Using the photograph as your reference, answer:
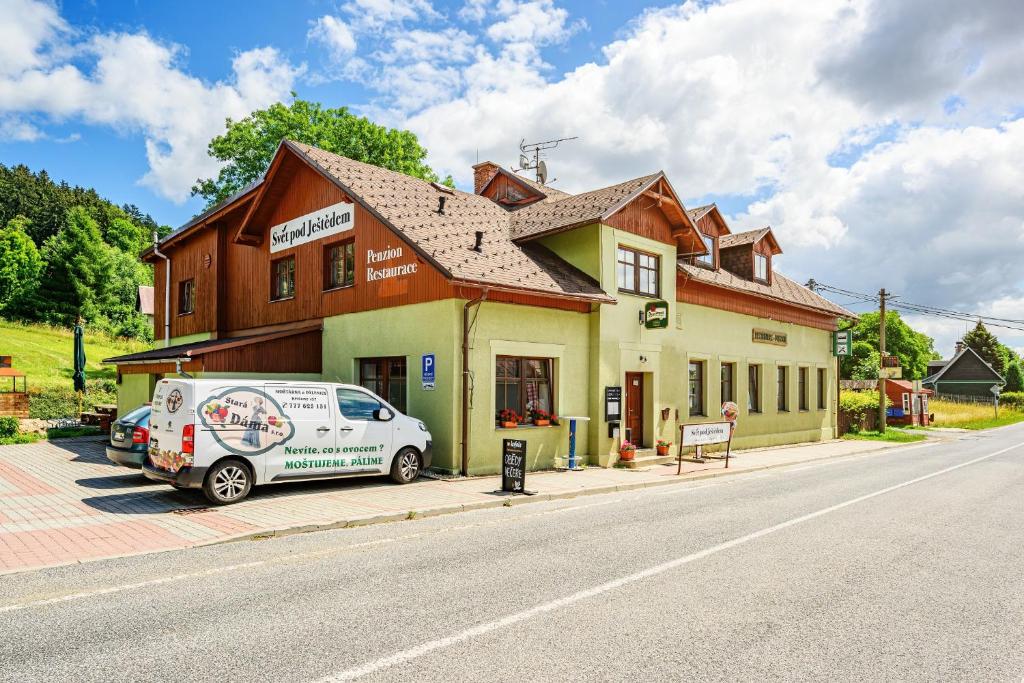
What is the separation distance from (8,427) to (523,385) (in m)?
14.8

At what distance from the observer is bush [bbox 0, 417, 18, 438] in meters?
19.0

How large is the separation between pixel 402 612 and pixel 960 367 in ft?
332

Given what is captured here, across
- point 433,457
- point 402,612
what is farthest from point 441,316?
point 402,612

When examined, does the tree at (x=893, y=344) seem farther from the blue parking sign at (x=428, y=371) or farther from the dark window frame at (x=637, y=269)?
the blue parking sign at (x=428, y=371)

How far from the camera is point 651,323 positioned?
17.7m

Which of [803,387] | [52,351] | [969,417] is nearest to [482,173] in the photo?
[803,387]

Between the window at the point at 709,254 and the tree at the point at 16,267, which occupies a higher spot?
the tree at the point at 16,267

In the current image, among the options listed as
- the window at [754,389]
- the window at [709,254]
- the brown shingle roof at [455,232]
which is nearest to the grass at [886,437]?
the window at [754,389]

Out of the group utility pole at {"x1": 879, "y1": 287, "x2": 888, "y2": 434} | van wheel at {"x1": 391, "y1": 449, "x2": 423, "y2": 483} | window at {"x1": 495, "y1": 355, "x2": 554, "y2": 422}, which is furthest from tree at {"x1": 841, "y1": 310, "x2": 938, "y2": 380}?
van wheel at {"x1": 391, "y1": 449, "x2": 423, "y2": 483}

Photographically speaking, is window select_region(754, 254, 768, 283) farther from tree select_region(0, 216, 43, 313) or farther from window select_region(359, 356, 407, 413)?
tree select_region(0, 216, 43, 313)

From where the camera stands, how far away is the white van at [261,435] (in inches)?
403

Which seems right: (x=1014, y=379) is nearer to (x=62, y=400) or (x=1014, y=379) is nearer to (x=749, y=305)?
(x=749, y=305)

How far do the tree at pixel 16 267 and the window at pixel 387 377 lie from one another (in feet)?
171

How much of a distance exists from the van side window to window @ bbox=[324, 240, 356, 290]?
551 centimetres
